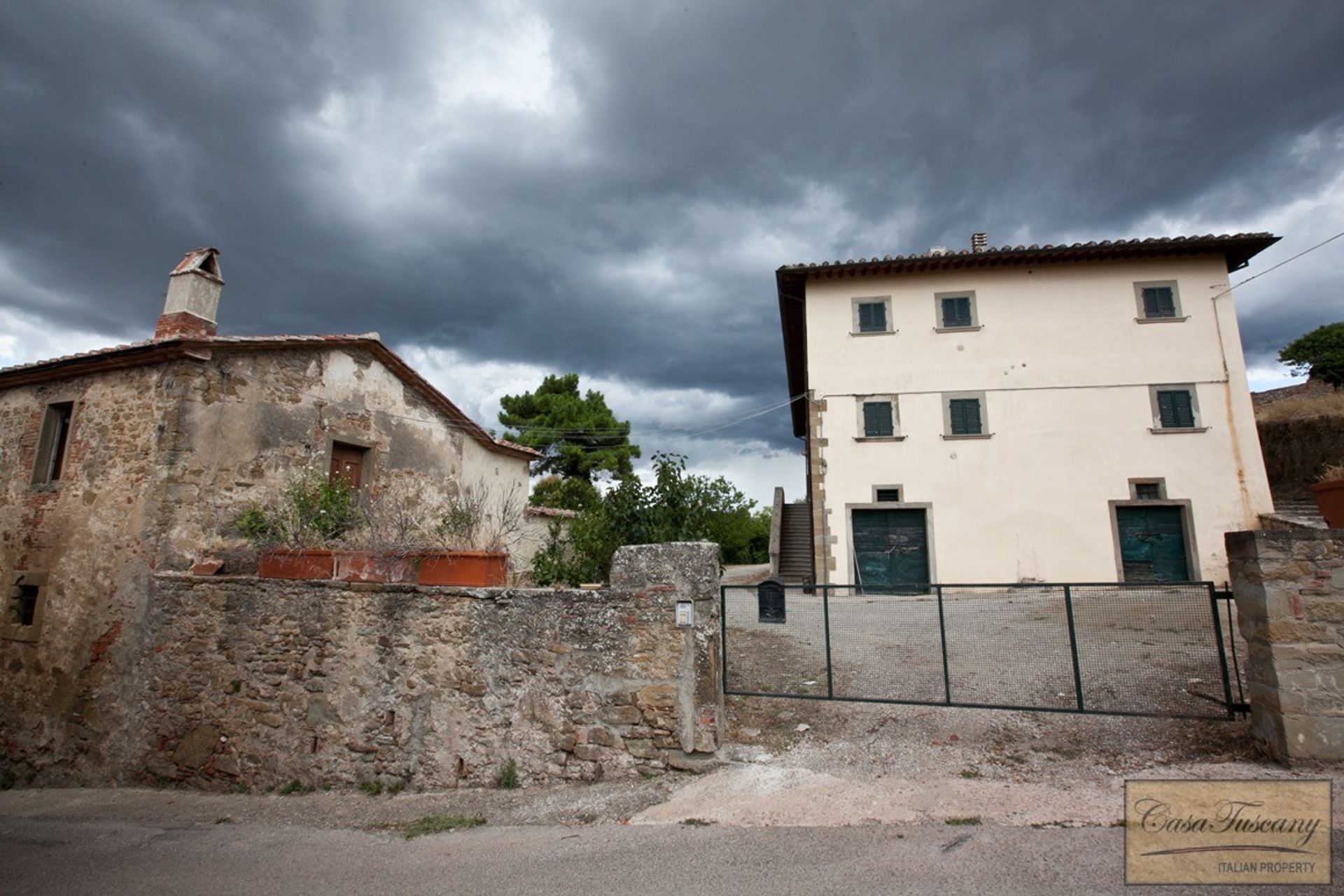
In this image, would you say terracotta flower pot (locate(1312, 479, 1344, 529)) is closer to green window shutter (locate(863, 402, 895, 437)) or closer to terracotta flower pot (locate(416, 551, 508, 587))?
terracotta flower pot (locate(416, 551, 508, 587))

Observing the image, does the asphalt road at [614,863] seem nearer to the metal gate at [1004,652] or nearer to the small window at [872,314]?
the metal gate at [1004,652]

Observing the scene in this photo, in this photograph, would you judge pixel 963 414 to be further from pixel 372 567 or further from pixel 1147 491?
pixel 372 567

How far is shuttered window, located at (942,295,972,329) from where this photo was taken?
1609cm

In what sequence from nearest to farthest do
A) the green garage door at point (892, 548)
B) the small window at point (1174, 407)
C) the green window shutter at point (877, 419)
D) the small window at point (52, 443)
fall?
the small window at point (52, 443) < the small window at point (1174, 407) < the green garage door at point (892, 548) < the green window shutter at point (877, 419)

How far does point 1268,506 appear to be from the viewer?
1434 centimetres

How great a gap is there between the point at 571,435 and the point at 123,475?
1768 centimetres

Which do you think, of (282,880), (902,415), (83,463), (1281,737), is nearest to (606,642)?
(282,880)

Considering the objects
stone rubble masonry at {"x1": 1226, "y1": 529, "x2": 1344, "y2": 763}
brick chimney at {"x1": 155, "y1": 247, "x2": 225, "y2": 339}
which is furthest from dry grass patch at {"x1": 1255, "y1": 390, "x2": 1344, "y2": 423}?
brick chimney at {"x1": 155, "y1": 247, "x2": 225, "y2": 339}

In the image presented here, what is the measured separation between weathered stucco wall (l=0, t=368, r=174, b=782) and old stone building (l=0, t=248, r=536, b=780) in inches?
0.8

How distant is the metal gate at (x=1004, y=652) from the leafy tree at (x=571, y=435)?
14.3 meters

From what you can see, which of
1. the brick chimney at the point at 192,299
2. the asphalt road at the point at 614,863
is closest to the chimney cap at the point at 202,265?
the brick chimney at the point at 192,299

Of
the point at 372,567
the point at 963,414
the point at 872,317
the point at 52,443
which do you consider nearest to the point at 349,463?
the point at 52,443

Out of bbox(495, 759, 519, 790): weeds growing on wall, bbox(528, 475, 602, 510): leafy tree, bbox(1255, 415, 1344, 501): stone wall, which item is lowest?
bbox(495, 759, 519, 790): weeds growing on wall

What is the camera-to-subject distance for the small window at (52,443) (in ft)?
30.2
